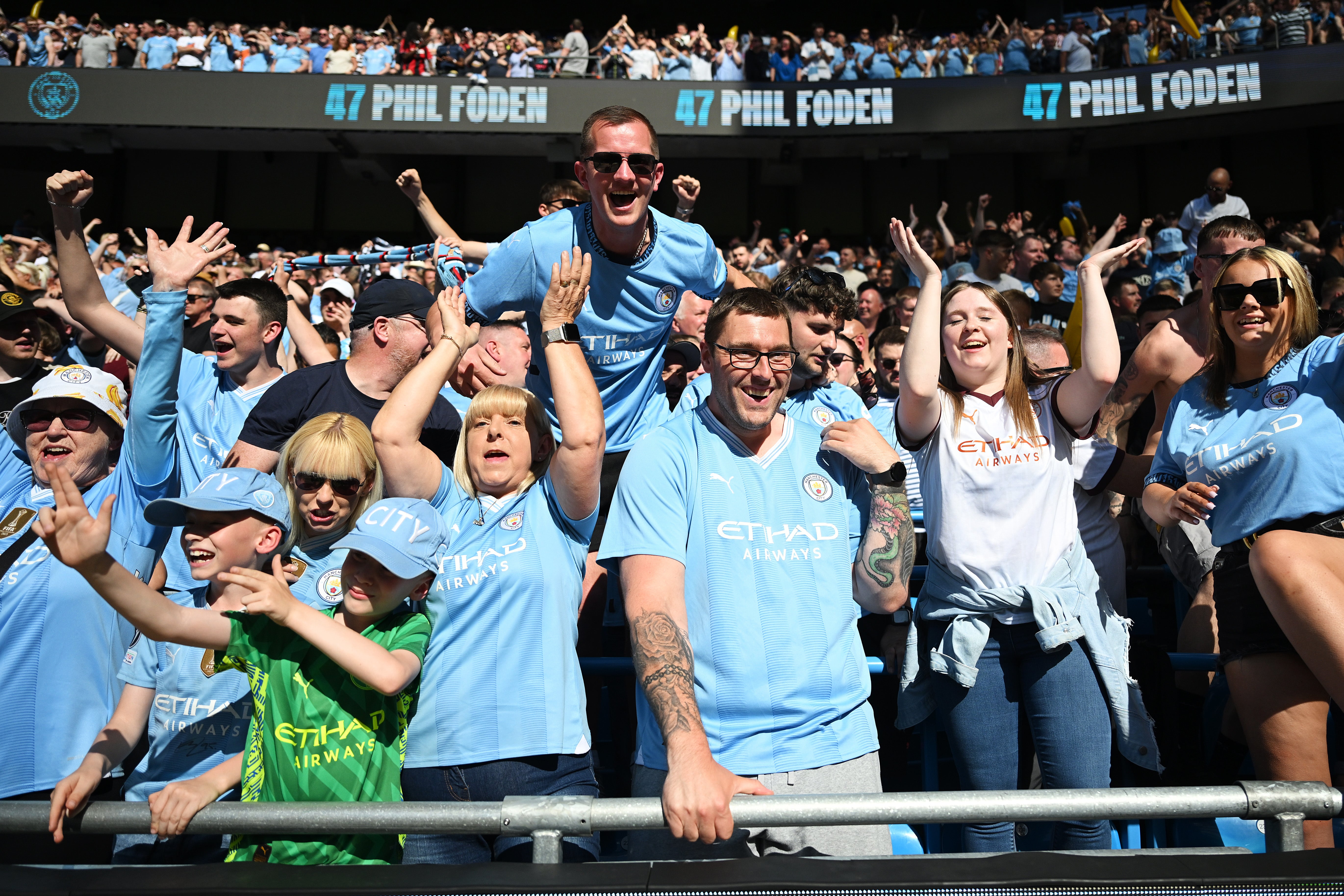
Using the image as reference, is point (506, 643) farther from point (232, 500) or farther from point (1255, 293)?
point (1255, 293)

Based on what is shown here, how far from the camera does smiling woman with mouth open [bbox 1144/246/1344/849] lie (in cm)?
272

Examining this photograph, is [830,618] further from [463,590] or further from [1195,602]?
[1195,602]

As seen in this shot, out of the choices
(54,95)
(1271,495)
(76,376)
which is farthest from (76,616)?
(54,95)

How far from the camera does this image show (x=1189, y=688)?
3795 mm

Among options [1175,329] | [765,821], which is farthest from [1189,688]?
[765,821]

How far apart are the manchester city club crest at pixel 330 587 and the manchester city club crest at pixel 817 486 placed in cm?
136

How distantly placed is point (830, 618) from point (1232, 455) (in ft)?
4.53

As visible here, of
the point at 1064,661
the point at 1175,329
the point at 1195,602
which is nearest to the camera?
the point at 1064,661

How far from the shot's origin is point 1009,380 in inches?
126

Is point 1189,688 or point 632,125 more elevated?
point 632,125

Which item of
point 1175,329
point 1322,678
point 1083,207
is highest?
point 1083,207

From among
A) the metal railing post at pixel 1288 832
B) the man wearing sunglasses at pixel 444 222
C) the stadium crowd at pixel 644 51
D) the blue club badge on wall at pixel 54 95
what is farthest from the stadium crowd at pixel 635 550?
the blue club badge on wall at pixel 54 95

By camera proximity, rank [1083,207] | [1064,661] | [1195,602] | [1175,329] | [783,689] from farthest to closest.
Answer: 1. [1083,207]
2. [1175,329]
3. [1195,602]
4. [1064,661]
5. [783,689]

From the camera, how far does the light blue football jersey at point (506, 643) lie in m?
2.51
